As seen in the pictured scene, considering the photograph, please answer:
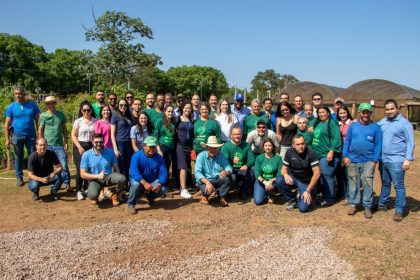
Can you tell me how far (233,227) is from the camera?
5.27 metres

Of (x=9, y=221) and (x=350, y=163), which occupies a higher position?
(x=350, y=163)

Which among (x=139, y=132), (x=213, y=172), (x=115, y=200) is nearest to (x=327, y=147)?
(x=213, y=172)

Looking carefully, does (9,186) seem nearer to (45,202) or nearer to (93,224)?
(45,202)

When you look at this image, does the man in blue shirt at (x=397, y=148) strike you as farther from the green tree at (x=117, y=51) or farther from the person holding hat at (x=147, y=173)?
the green tree at (x=117, y=51)

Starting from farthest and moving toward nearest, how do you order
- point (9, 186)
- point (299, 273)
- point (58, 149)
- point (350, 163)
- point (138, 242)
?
point (9, 186), point (58, 149), point (350, 163), point (138, 242), point (299, 273)

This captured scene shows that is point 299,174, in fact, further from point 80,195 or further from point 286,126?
Answer: point 80,195

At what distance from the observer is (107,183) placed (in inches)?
249

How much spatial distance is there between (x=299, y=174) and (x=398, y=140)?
5.22ft

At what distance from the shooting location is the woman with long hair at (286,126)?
6.67 metres

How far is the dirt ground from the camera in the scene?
4227 mm

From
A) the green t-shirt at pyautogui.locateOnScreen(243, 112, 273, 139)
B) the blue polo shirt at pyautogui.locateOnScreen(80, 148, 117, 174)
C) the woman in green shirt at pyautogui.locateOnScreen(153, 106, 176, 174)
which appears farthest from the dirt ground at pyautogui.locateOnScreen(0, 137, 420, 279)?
the green t-shirt at pyautogui.locateOnScreen(243, 112, 273, 139)

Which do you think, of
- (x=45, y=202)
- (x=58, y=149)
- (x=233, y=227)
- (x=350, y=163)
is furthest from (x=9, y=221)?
(x=350, y=163)

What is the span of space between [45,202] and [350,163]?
5363mm

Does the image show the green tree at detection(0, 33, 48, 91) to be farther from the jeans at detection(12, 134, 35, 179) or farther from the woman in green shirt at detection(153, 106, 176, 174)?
the woman in green shirt at detection(153, 106, 176, 174)
